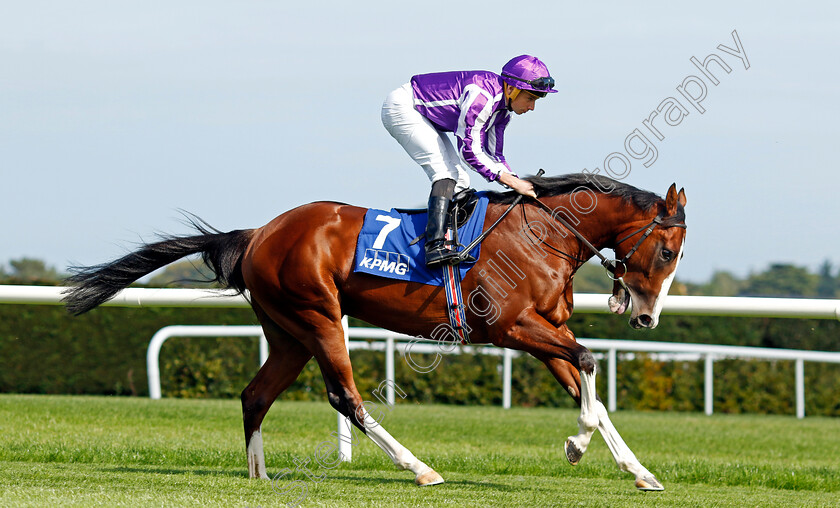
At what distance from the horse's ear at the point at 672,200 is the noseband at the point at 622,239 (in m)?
0.04

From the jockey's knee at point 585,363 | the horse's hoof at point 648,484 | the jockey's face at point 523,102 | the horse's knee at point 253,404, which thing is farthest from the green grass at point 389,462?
the jockey's face at point 523,102

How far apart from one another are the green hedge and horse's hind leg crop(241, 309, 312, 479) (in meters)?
5.46

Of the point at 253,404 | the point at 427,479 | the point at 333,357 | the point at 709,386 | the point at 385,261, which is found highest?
the point at 385,261

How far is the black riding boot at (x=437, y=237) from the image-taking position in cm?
462

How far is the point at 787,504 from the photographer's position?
170 inches

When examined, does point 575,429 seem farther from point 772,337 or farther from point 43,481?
point 772,337

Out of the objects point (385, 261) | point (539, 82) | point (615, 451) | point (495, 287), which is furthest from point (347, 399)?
point (539, 82)

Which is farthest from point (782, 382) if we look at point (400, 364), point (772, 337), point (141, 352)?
point (141, 352)

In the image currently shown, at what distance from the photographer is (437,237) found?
4.62 meters

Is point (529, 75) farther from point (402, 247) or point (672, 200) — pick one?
point (402, 247)

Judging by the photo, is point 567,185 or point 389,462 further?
point 389,462

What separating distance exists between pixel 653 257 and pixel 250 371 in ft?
22.4

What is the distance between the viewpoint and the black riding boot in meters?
4.62

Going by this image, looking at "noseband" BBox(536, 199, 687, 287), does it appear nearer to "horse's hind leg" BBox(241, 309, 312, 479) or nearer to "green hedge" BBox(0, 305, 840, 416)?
"horse's hind leg" BBox(241, 309, 312, 479)
